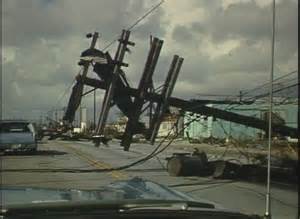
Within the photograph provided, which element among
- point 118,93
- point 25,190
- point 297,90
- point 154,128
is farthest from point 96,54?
point 25,190

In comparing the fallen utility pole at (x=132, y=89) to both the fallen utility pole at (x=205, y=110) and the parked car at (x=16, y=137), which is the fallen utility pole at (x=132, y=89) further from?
the parked car at (x=16, y=137)

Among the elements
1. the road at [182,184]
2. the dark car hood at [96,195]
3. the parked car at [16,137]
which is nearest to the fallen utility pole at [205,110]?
the road at [182,184]

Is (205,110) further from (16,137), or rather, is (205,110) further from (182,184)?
(16,137)

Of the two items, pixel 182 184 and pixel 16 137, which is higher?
pixel 16 137

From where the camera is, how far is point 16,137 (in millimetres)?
38156

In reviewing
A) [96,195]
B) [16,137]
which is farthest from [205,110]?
[96,195]

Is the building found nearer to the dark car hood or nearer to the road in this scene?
the road

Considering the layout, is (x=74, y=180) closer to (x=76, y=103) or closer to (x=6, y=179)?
(x=6, y=179)

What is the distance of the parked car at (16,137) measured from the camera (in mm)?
38062

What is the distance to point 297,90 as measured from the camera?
2116 centimetres

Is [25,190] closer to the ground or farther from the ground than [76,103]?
closer to the ground

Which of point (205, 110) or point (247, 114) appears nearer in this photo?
point (205, 110)

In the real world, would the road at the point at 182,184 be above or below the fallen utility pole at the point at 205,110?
below

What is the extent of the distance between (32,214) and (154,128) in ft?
68.6
